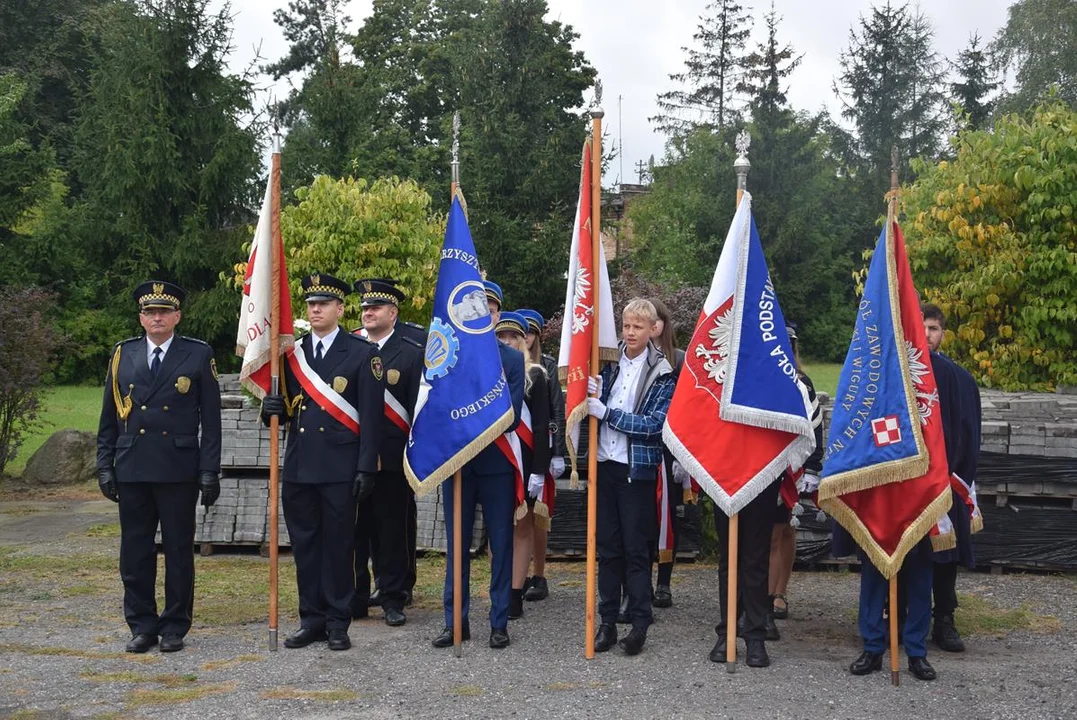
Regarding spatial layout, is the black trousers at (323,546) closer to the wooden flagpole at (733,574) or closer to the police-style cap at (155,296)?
the police-style cap at (155,296)

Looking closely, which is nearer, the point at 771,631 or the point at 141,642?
A: the point at 141,642

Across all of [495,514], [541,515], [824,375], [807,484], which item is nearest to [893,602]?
[807,484]

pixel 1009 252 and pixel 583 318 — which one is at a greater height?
pixel 1009 252

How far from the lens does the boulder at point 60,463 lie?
530 inches

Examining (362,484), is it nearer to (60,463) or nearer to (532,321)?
(532,321)

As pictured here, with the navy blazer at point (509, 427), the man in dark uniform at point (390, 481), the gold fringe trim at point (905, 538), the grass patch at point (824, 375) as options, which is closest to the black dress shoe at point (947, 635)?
the gold fringe trim at point (905, 538)

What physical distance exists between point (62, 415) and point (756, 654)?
17.1 m

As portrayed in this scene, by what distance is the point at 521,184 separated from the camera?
2305 centimetres

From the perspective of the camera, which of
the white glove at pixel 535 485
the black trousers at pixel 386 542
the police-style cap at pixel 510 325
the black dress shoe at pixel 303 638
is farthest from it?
the police-style cap at pixel 510 325

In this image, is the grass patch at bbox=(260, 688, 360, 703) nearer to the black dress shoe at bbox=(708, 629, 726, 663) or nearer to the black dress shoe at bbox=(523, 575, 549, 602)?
the black dress shoe at bbox=(708, 629, 726, 663)

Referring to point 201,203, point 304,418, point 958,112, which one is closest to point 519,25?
point 201,203

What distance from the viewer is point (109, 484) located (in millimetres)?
6586

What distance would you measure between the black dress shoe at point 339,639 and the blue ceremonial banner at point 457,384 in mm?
915

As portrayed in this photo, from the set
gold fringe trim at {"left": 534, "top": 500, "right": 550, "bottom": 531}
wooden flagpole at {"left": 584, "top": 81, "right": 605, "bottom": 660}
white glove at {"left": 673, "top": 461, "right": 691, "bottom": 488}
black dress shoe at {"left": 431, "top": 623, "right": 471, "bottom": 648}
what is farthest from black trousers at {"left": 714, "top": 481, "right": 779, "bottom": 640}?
black dress shoe at {"left": 431, "top": 623, "right": 471, "bottom": 648}
